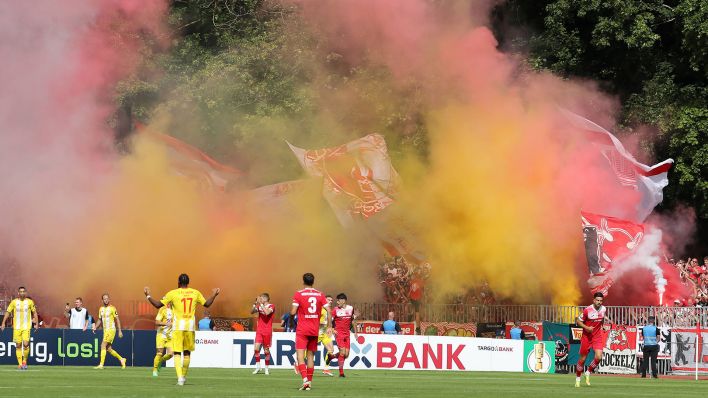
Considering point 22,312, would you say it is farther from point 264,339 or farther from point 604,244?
point 604,244

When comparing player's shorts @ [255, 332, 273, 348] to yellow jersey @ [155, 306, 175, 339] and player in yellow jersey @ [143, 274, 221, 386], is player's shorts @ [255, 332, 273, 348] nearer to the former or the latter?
yellow jersey @ [155, 306, 175, 339]

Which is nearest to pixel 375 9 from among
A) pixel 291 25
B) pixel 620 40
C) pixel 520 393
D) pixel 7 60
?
pixel 291 25

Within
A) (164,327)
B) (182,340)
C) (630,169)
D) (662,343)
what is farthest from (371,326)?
(182,340)

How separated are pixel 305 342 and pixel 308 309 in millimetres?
700

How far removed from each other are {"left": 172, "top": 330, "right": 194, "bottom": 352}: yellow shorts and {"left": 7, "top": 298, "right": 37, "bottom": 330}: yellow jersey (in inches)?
432

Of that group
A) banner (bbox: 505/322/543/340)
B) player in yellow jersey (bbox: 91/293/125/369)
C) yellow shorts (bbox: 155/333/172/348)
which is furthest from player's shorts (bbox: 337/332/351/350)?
banner (bbox: 505/322/543/340)

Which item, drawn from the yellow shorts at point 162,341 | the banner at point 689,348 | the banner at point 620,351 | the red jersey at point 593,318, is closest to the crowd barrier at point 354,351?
the banner at point 620,351

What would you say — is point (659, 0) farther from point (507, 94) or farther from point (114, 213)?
point (114, 213)

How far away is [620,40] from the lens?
49719 millimetres

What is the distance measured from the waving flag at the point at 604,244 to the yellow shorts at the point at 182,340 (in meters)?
21.6

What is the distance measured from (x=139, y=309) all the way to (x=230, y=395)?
92.4 feet

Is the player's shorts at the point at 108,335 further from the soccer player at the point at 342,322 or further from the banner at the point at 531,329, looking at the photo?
the banner at the point at 531,329

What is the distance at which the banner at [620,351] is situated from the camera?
3988cm

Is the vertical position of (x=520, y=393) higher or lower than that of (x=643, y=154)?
lower
